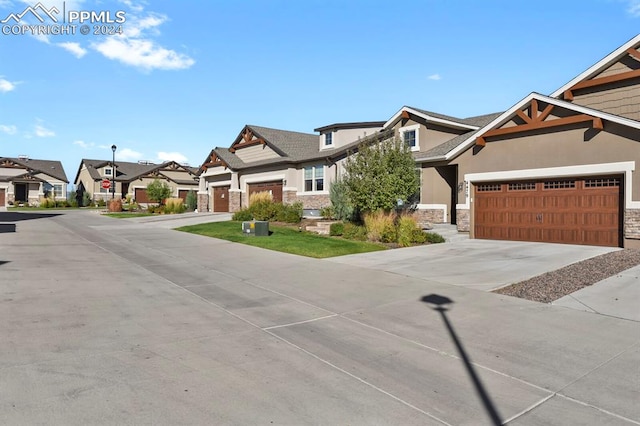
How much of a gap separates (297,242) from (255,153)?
18.9 m

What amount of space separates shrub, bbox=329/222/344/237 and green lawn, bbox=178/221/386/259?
606 mm

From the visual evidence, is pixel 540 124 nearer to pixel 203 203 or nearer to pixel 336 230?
pixel 336 230

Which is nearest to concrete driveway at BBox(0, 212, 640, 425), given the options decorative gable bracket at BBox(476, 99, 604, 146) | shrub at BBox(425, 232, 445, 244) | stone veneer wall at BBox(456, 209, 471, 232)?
shrub at BBox(425, 232, 445, 244)

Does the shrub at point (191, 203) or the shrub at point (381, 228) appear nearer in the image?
the shrub at point (381, 228)

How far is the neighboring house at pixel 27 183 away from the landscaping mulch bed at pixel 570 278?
6343 cm

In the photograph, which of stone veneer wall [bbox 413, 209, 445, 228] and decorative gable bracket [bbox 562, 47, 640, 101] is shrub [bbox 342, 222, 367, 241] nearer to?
stone veneer wall [bbox 413, 209, 445, 228]

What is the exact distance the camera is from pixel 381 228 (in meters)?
17.2

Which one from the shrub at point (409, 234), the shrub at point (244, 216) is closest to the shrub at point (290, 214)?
the shrub at point (244, 216)

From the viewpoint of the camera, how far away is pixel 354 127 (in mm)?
28719

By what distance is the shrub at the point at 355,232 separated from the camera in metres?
18.0

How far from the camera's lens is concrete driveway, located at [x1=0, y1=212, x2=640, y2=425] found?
375cm

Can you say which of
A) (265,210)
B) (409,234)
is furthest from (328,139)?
(409,234)

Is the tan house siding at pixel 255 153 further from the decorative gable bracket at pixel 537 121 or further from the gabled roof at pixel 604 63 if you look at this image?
the gabled roof at pixel 604 63

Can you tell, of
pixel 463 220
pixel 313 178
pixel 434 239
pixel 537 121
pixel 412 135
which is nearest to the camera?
pixel 537 121
